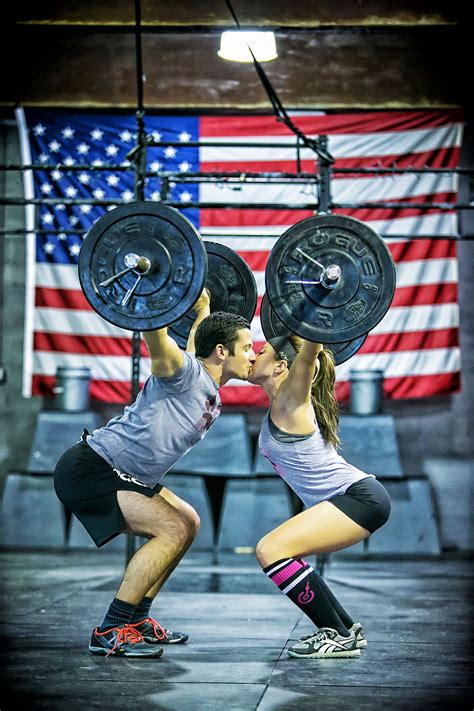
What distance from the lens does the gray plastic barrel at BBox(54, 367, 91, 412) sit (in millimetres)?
7980

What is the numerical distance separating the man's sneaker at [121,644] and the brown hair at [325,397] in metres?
1.04

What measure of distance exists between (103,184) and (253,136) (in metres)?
1.20

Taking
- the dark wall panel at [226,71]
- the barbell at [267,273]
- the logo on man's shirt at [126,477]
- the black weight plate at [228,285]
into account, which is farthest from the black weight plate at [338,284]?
the dark wall panel at [226,71]

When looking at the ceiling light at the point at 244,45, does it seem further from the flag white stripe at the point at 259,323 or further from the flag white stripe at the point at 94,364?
the flag white stripe at the point at 94,364

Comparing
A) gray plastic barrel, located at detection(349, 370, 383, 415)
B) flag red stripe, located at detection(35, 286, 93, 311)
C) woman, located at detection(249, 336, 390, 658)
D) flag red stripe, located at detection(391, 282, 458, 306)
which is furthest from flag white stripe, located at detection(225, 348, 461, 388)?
woman, located at detection(249, 336, 390, 658)

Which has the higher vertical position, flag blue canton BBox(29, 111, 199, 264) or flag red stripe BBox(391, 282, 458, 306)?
flag blue canton BBox(29, 111, 199, 264)

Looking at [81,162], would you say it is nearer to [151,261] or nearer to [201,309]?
[201,309]

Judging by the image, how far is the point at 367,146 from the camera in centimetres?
795

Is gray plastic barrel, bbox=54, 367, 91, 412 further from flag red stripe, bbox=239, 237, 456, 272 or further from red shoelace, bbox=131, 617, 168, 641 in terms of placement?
red shoelace, bbox=131, 617, 168, 641

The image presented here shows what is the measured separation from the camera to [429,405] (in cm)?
846

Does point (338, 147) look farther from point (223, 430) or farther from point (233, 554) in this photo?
point (233, 554)

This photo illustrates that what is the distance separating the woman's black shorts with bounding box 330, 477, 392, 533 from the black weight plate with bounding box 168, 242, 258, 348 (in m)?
0.98

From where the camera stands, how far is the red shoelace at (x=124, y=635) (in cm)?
392

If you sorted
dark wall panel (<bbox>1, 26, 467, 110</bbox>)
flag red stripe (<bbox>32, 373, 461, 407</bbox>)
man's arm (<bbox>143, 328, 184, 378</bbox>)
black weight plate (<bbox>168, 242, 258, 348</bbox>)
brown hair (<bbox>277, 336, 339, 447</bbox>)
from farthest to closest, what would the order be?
1. dark wall panel (<bbox>1, 26, 467, 110</bbox>)
2. flag red stripe (<bbox>32, 373, 461, 407</bbox>)
3. black weight plate (<bbox>168, 242, 258, 348</bbox>)
4. brown hair (<bbox>277, 336, 339, 447</bbox>)
5. man's arm (<bbox>143, 328, 184, 378</bbox>)
